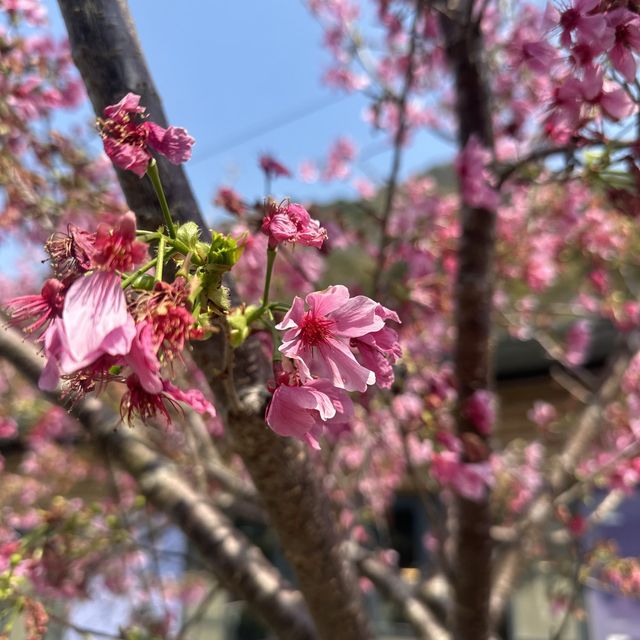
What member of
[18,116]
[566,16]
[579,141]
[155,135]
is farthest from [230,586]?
[18,116]

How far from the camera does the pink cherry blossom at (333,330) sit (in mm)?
661

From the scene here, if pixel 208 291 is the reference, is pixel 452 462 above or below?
below

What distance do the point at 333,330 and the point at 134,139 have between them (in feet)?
1.18

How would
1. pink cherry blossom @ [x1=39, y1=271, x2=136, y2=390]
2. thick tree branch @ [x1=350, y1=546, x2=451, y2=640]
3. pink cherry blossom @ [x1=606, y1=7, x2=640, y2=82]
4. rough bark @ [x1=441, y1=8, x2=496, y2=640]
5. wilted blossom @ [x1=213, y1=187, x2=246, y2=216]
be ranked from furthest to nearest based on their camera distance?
thick tree branch @ [x1=350, y1=546, x2=451, y2=640] < rough bark @ [x1=441, y1=8, x2=496, y2=640] < wilted blossom @ [x1=213, y1=187, x2=246, y2=216] < pink cherry blossom @ [x1=606, y1=7, x2=640, y2=82] < pink cherry blossom @ [x1=39, y1=271, x2=136, y2=390]

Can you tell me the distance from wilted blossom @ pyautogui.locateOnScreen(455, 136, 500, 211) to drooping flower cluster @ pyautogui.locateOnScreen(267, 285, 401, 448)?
1217 mm

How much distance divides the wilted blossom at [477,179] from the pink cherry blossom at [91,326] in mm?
1446

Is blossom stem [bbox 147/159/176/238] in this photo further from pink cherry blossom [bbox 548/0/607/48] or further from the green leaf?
pink cherry blossom [bbox 548/0/607/48]

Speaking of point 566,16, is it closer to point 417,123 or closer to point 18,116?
point 18,116

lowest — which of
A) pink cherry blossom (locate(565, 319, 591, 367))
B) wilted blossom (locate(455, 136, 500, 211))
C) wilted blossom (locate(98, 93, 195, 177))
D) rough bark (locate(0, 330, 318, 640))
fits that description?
rough bark (locate(0, 330, 318, 640))

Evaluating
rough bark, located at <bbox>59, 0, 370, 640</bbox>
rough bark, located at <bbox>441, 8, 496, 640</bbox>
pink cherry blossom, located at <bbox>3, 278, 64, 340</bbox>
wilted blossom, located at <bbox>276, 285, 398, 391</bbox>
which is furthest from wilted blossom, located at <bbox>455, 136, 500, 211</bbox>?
pink cherry blossom, located at <bbox>3, 278, 64, 340</bbox>

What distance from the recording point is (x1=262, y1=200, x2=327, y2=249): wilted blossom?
2.30 feet

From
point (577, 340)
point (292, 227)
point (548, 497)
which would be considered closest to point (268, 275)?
point (292, 227)

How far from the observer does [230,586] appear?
4.83ft

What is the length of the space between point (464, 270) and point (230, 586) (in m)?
1.28
